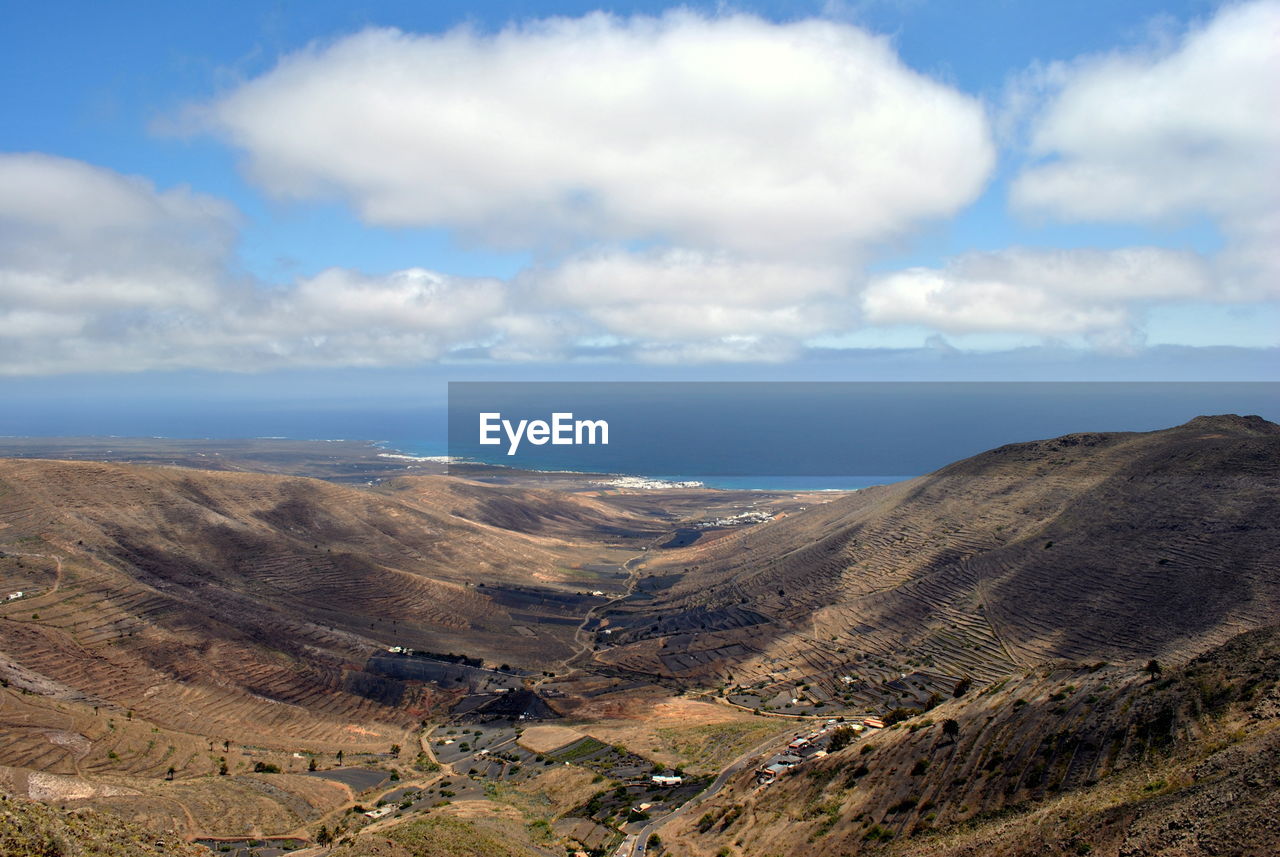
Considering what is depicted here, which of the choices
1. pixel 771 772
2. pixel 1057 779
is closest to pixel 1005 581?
pixel 771 772

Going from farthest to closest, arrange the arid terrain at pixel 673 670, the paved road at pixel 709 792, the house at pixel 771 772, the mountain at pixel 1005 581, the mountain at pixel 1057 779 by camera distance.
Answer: the mountain at pixel 1005 581
the house at pixel 771 772
the paved road at pixel 709 792
the arid terrain at pixel 673 670
the mountain at pixel 1057 779

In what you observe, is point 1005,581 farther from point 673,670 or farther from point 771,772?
point 771,772

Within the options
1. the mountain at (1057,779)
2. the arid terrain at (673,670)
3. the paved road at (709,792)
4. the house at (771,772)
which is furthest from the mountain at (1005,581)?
the mountain at (1057,779)

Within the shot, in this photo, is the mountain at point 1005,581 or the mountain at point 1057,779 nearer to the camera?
the mountain at point 1057,779

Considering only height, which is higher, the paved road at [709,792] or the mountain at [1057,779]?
the mountain at [1057,779]

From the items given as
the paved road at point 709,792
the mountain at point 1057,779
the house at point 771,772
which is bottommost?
the paved road at point 709,792

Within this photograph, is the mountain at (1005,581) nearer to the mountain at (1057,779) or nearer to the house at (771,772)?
the house at (771,772)

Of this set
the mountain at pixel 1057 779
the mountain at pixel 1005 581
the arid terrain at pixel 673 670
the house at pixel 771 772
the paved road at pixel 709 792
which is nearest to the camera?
the mountain at pixel 1057 779
